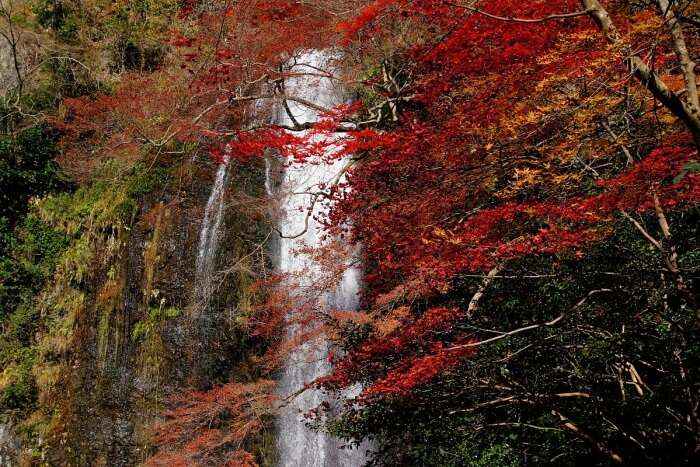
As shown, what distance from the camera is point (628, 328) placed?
5.35m

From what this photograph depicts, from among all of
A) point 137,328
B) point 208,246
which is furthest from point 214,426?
point 208,246

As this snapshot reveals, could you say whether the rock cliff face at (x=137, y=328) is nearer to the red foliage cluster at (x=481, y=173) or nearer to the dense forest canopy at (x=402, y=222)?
the dense forest canopy at (x=402, y=222)

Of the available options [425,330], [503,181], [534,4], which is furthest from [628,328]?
[534,4]

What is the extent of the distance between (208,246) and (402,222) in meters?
4.80

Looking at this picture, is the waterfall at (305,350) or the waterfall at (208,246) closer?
the waterfall at (305,350)

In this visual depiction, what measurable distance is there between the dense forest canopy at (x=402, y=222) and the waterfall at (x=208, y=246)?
381mm

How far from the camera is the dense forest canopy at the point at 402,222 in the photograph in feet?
16.6

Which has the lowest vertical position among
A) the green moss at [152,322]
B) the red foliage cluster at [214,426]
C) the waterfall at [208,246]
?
the red foliage cluster at [214,426]

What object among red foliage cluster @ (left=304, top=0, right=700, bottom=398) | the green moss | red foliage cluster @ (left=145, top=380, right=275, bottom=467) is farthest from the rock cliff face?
red foliage cluster @ (left=304, top=0, right=700, bottom=398)

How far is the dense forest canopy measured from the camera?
505cm

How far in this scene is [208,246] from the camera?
10734 mm

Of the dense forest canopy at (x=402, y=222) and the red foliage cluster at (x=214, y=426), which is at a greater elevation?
the dense forest canopy at (x=402, y=222)

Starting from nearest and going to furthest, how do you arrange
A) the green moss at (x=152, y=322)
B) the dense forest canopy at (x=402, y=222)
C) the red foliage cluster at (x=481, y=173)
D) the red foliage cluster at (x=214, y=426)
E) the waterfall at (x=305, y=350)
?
the dense forest canopy at (x=402, y=222) → the red foliage cluster at (x=481, y=173) → the red foliage cluster at (x=214, y=426) → the waterfall at (x=305, y=350) → the green moss at (x=152, y=322)

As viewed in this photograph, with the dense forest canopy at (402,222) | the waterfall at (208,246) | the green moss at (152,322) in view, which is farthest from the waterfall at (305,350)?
the green moss at (152,322)
